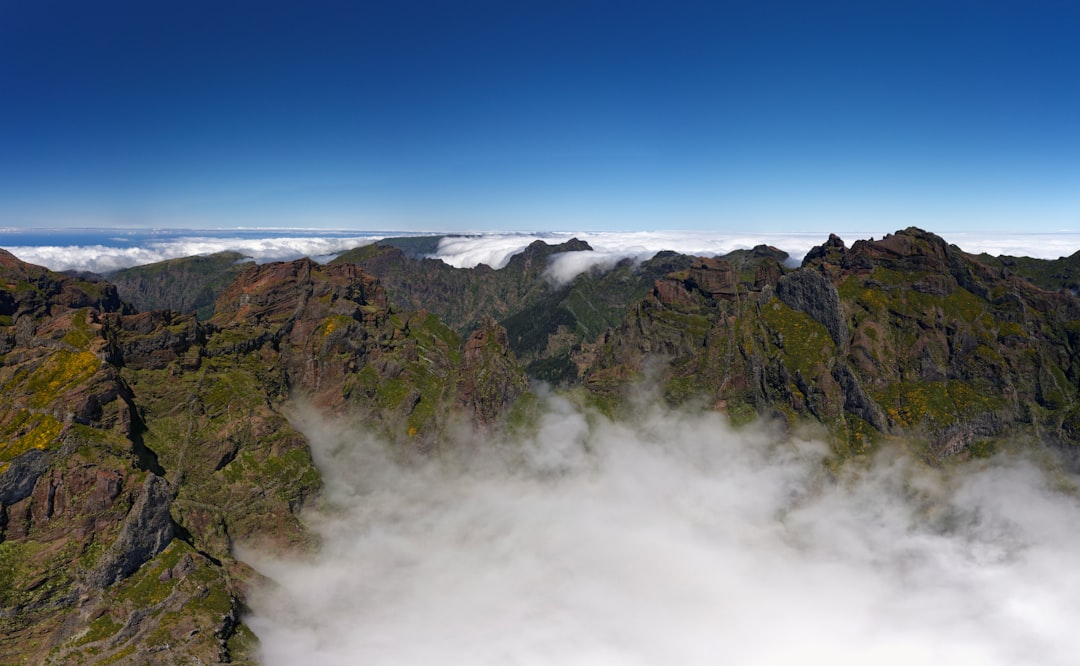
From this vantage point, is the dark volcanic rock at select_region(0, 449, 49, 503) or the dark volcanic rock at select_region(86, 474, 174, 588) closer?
the dark volcanic rock at select_region(0, 449, 49, 503)

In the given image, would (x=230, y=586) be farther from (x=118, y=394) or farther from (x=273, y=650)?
(x=118, y=394)

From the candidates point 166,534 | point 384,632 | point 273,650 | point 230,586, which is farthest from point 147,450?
point 384,632

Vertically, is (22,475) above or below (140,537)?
above

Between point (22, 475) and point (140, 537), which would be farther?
point (140, 537)

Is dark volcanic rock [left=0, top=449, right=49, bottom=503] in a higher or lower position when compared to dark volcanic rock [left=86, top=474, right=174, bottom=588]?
higher

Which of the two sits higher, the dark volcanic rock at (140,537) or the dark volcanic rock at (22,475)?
the dark volcanic rock at (22,475)

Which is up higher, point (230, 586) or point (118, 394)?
point (118, 394)

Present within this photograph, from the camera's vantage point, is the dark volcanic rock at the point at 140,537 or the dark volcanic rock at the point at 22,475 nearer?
the dark volcanic rock at the point at 22,475

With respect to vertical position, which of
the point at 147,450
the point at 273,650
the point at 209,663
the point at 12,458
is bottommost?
the point at 273,650

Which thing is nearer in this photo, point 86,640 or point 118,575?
point 86,640

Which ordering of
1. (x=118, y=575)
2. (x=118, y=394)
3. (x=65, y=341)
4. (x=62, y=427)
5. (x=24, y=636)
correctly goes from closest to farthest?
(x=24, y=636) < (x=118, y=575) < (x=62, y=427) < (x=118, y=394) < (x=65, y=341)

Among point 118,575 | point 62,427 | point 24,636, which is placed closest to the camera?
point 24,636
